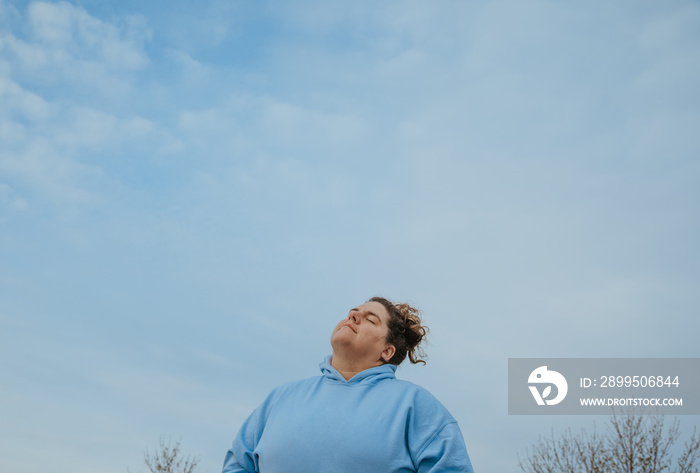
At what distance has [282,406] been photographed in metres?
3.55

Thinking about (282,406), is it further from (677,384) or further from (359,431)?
(677,384)

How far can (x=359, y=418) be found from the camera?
10.4 ft

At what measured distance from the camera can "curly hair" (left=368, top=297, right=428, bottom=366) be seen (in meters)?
3.76

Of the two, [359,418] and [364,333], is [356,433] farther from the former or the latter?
[364,333]

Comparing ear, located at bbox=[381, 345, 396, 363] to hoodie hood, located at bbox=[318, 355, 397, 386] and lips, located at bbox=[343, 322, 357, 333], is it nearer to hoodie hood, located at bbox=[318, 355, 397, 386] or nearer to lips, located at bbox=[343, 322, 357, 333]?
hoodie hood, located at bbox=[318, 355, 397, 386]

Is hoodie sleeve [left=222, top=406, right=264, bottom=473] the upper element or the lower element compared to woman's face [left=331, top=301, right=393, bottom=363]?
lower

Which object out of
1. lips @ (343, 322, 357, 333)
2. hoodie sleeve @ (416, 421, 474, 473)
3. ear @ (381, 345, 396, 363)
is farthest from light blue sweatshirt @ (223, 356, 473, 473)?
lips @ (343, 322, 357, 333)

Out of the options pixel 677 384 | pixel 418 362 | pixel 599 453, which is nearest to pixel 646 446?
pixel 599 453

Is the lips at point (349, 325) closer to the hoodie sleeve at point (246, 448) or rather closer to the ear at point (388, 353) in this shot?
the ear at point (388, 353)

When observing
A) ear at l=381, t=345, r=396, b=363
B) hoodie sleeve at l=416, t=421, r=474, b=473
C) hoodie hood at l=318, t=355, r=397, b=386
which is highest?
ear at l=381, t=345, r=396, b=363

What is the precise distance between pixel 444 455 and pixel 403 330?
3.04 feet

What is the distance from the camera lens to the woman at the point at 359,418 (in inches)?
120

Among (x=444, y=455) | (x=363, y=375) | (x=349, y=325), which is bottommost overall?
(x=444, y=455)

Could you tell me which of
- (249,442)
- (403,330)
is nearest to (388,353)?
(403,330)
